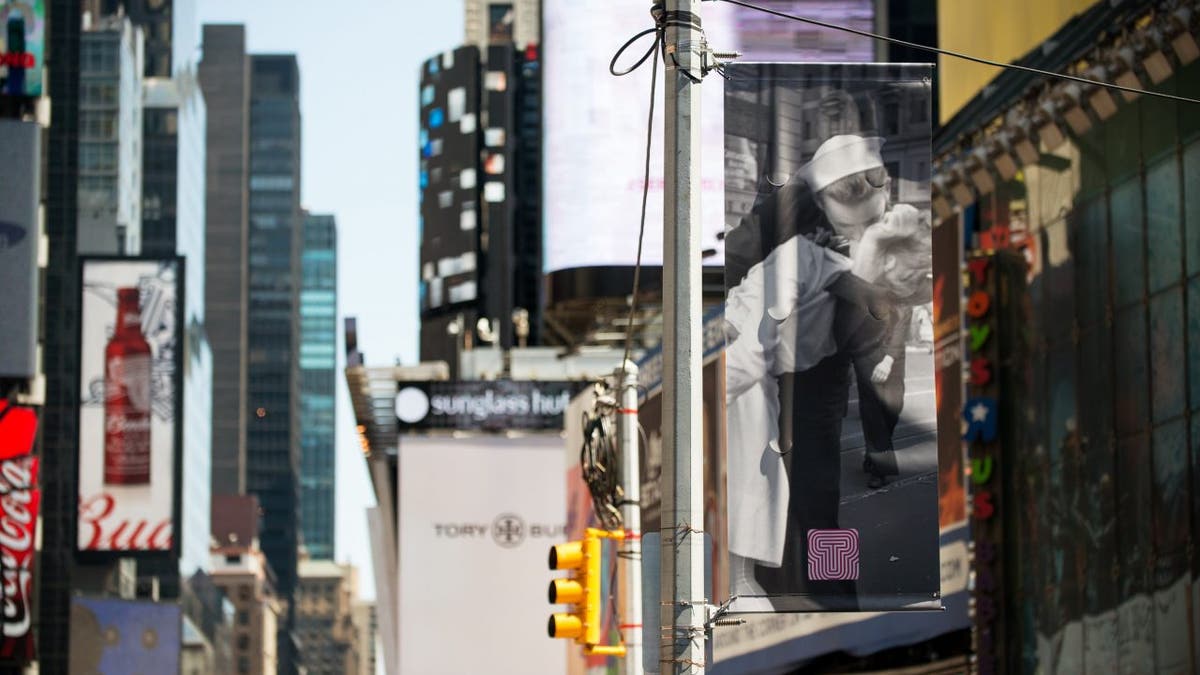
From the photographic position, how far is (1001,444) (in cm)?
3127

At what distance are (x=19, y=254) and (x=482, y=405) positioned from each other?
2229 cm

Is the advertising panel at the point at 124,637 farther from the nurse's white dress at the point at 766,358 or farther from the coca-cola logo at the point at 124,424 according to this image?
→ the nurse's white dress at the point at 766,358

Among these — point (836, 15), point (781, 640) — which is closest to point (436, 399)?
point (836, 15)

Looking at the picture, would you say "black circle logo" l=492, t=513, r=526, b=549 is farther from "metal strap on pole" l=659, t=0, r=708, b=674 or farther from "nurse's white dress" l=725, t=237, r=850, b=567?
"metal strap on pole" l=659, t=0, r=708, b=674

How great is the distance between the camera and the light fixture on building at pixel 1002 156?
1217 inches

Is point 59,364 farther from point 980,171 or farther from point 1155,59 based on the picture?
point 1155,59

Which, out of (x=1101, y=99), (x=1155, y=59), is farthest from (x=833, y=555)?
(x=1101, y=99)

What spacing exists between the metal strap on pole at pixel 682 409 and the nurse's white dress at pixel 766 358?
78 cm

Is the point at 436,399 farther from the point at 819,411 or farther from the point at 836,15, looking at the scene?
the point at 819,411

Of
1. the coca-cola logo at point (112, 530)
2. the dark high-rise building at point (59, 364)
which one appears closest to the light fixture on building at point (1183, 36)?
the coca-cola logo at point (112, 530)

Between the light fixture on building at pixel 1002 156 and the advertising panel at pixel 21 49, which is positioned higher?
the advertising panel at pixel 21 49

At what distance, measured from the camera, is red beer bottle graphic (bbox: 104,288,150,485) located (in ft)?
287

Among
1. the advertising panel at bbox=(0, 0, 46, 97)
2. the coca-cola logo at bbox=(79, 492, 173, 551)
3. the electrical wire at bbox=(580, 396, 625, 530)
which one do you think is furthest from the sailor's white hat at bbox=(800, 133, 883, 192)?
the coca-cola logo at bbox=(79, 492, 173, 551)

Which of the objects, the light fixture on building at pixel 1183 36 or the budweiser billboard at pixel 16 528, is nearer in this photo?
the light fixture on building at pixel 1183 36
